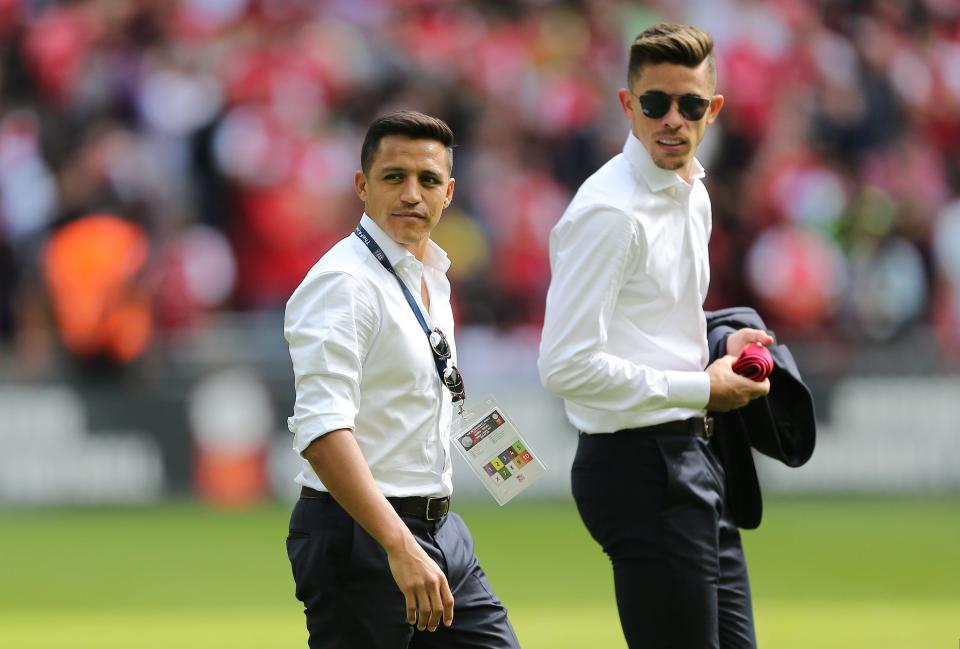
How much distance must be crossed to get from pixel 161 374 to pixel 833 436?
5668 millimetres

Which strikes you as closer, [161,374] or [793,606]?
[793,606]

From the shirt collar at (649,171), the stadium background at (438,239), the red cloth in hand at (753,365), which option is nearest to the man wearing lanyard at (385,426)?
the shirt collar at (649,171)

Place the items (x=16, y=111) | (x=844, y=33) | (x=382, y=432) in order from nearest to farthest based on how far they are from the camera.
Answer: (x=382, y=432)
(x=16, y=111)
(x=844, y=33)

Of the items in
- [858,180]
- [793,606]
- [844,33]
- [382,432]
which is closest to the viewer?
[382,432]

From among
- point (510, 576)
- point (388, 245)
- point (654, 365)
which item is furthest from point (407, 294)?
point (510, 576)

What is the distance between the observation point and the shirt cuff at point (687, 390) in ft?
16.0

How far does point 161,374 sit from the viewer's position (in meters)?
14.0

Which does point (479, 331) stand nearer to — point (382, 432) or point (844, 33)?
point (844, 33)

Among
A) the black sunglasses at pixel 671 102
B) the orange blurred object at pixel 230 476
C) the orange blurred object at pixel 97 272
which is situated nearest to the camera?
the black sunglasses at pixel 671 102

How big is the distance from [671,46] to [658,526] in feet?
4.68

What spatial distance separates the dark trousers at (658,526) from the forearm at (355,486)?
0.95m

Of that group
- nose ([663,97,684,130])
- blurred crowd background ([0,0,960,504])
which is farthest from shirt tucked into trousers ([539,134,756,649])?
→ blurred crowd background ([0,0,960,504])

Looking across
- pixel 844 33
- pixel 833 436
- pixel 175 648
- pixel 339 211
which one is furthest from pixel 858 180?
pixel 175 648

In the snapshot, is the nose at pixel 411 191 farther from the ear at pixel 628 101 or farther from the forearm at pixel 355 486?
the ear at pixel 628 101
